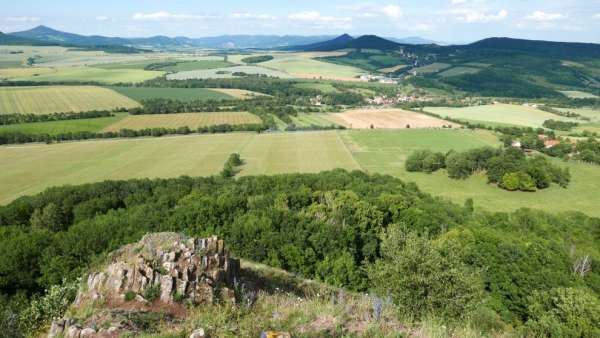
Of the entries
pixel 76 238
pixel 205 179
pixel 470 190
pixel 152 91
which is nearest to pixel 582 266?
pixel 470 190

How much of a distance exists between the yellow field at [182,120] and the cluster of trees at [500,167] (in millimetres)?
59633

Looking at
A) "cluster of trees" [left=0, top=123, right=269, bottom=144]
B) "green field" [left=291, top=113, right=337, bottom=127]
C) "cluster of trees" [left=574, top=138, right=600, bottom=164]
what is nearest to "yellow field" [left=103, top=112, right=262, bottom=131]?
"cluster of trees" [left=0, top=123, right=269, bottom=144]

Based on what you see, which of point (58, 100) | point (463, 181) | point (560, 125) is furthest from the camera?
point (58, 100)

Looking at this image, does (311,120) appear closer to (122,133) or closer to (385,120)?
(385,120)

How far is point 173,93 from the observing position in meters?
168

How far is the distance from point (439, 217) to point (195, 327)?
38.3 metres

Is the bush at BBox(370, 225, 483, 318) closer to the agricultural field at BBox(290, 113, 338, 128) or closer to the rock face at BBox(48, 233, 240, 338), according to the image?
the rock face at BBox(48, 233, 240, 338)

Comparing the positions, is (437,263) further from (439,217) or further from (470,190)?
(470,190)

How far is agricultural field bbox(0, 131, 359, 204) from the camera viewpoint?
66.5 meters

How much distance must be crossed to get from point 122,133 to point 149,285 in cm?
9767

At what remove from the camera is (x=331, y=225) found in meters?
38.0

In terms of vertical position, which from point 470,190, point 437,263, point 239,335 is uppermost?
point 239,335

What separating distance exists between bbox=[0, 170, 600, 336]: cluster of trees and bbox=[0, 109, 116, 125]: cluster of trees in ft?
241

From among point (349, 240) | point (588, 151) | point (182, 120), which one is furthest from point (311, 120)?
point (349, 240)
